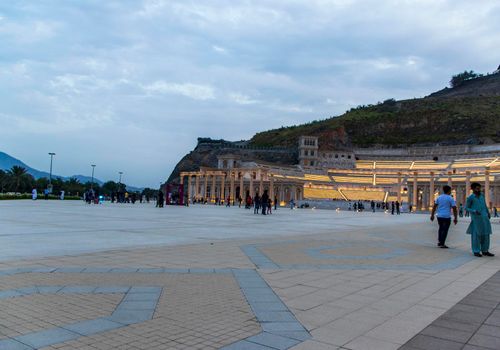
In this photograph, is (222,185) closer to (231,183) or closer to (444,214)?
(231,183)

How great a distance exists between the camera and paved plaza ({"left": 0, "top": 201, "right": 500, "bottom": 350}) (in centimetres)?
472

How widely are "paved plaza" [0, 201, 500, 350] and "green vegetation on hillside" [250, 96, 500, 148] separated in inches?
4855

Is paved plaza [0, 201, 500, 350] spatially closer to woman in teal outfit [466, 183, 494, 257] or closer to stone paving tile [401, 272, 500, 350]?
stone paving tile [401, 272, 500, 350]

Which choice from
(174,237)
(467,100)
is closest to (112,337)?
(174,237)

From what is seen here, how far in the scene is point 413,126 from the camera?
144 meters

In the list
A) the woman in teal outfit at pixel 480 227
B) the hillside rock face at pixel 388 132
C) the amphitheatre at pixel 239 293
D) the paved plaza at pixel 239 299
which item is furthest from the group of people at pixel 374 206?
the paved plaza at pixel 239 299

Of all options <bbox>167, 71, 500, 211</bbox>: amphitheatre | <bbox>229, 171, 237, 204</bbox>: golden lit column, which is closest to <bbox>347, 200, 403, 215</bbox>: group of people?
<bbox>167, 71, 500, 211</bbox>: amphitheatre

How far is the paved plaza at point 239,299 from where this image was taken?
4723 mm

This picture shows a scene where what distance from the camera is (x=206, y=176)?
333 ft

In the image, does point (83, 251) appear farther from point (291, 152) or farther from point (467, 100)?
point (467, 100)

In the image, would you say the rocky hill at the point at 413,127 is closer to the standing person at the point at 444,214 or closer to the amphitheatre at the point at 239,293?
the standing person at the point at 444,214

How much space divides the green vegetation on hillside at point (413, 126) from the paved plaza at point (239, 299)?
123307 millimetres

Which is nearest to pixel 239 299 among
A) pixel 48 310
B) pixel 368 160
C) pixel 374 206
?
pixel 48 310

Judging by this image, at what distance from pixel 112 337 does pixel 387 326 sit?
311 centimetres
